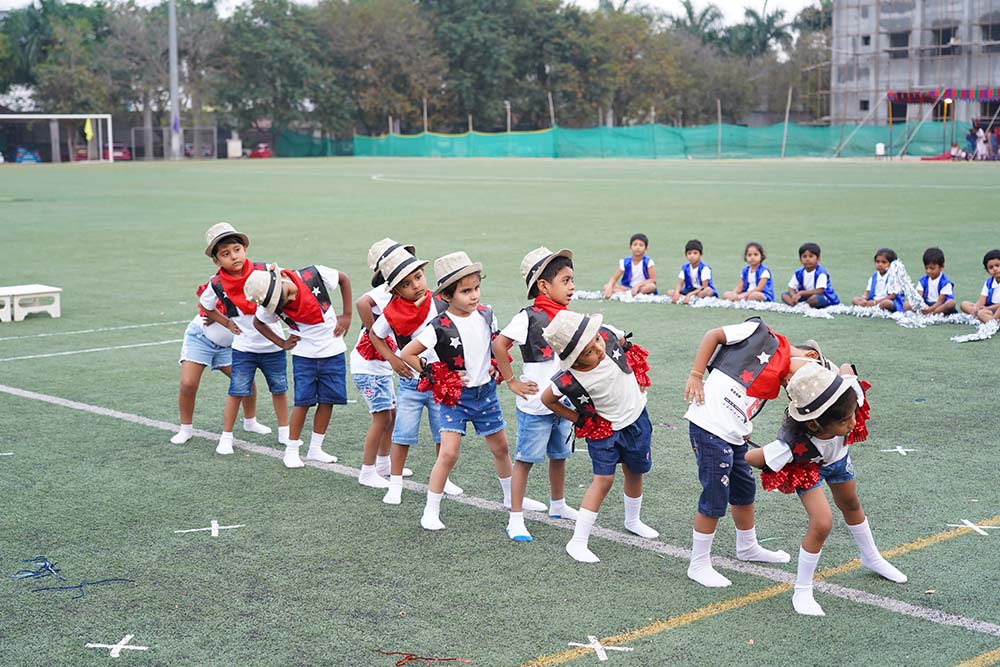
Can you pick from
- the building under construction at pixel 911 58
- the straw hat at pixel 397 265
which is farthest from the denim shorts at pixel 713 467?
the building under construction at pixel 911 58

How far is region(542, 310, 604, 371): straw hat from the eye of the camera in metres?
5.64

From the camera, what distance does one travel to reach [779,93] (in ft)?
324

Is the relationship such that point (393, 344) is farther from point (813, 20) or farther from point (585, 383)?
point (813, 20)

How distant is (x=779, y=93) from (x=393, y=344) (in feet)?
317

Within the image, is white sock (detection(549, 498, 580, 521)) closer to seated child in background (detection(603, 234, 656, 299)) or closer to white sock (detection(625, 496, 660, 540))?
white sock (detection(625, 496, 660, 540))

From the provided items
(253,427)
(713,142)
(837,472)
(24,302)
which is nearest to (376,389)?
(253,427)

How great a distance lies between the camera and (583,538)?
19.4ft

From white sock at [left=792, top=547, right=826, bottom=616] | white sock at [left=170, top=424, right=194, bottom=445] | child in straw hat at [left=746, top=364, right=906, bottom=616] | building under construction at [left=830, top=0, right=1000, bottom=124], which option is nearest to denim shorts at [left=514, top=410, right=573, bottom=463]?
child in straw hat at [left=746, top=364, right=906, bottom=616]

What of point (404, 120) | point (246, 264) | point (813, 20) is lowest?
point (246, 264)

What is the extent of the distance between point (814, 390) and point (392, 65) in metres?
82.5

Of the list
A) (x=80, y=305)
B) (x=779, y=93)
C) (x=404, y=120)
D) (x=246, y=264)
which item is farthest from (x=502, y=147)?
(x=246, y=264)

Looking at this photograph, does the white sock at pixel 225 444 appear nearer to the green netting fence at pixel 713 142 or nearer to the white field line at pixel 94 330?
the white field line at pixel 94 330

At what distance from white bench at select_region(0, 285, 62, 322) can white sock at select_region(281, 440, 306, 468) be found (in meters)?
7.02

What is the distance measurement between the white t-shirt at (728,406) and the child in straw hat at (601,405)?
1.33ft
